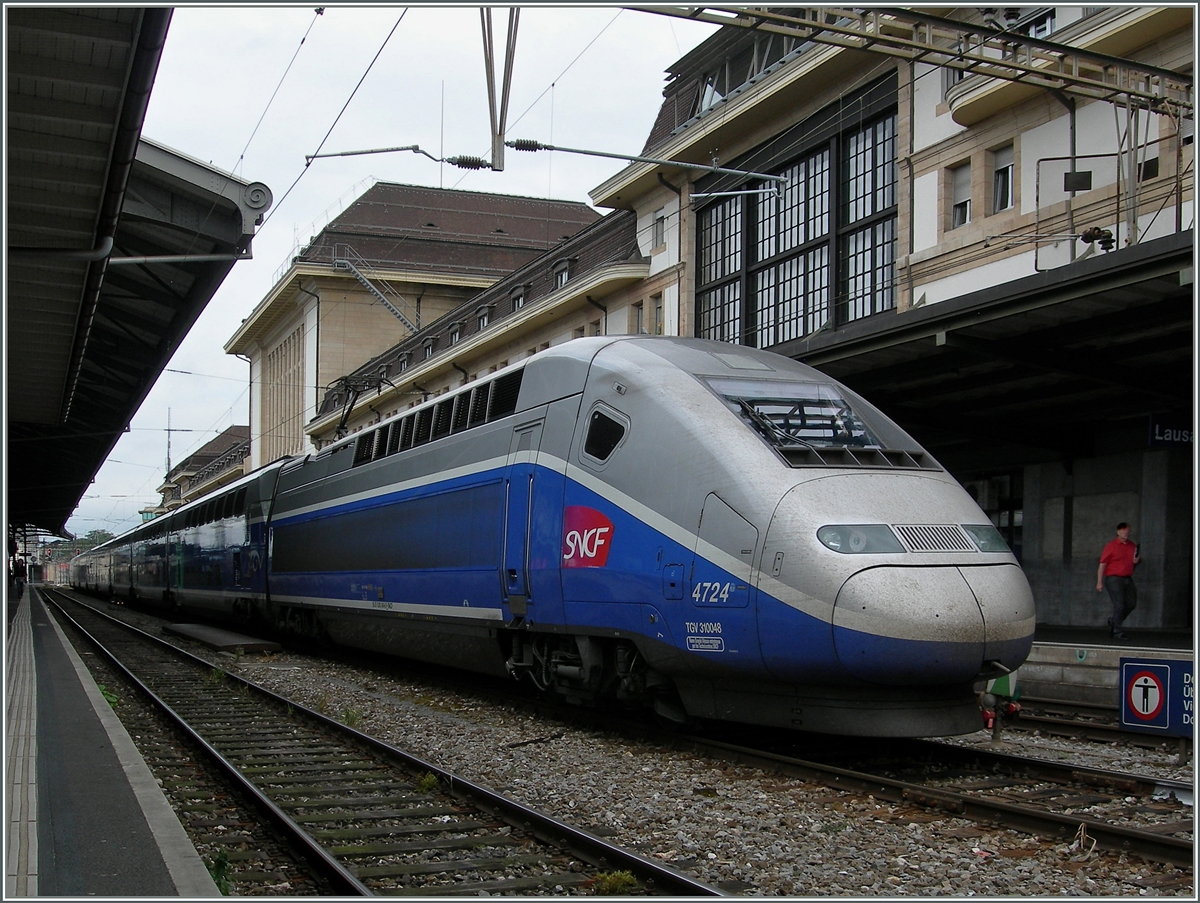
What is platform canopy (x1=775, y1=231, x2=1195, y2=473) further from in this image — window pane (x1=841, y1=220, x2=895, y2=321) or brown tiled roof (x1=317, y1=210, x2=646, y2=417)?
brown tiled roof (x1=317, y1=210, x2=646, y2=417)

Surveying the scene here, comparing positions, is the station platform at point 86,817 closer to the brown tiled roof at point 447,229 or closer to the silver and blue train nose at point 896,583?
the silver and blue train nose at point 896,583

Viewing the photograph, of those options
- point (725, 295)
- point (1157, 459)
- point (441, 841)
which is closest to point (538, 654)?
point (441, 841)

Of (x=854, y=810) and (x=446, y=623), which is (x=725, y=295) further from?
(x=854, y=810)

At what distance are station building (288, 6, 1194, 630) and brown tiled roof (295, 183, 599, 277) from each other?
1090 inches

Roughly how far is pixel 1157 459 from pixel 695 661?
11.2 meters

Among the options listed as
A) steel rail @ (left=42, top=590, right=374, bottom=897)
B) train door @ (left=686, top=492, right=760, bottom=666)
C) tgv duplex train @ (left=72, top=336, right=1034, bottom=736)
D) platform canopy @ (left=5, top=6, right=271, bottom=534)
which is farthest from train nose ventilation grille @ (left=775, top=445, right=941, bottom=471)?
platform canopy @ (left=5, top=6, right=271, bottom=534)

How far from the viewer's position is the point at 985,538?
8227mm

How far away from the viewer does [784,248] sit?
84.5 ft

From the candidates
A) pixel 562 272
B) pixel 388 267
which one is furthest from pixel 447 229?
pixel 562 272

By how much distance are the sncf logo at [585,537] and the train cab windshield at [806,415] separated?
1451mm

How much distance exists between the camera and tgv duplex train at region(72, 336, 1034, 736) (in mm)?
7574

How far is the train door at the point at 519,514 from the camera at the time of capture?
10844 millimetres

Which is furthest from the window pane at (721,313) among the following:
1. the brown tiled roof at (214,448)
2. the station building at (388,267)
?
the brown tiled roof at (214,448)

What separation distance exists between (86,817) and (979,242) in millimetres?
17105
